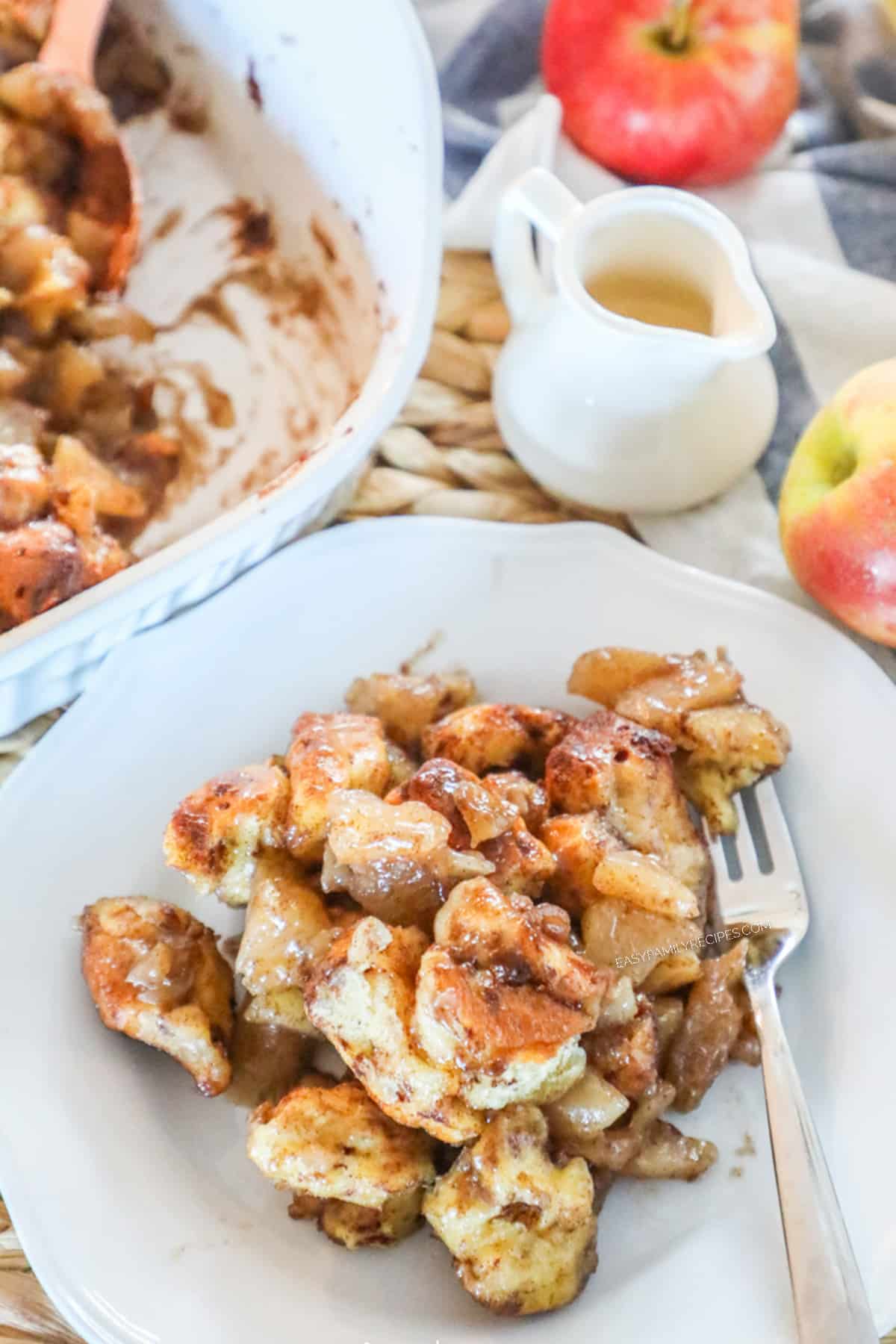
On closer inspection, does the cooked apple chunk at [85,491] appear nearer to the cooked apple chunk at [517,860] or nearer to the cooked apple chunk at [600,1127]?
the cooked apple chunk at [517,860]

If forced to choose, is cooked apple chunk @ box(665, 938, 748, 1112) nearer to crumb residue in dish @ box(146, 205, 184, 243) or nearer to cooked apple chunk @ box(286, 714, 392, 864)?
cooked apple chunk @ box(286, 714, 392, 864)

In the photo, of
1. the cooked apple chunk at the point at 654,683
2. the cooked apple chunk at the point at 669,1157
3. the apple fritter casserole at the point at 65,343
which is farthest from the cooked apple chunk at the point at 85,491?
the cooked apple chunk at the point at 669,1157

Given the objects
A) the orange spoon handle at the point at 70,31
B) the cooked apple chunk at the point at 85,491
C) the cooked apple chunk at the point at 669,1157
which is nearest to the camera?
the cooked apple chunk at the point at 669,1157

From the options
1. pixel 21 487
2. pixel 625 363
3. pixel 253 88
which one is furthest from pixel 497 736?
pixel 253 88

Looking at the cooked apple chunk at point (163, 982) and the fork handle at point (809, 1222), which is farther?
the cooked apple chunk at point (163, 982)

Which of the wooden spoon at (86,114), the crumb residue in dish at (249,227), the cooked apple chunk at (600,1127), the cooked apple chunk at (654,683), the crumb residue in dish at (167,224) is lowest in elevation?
the cooked apple chunk at (600,1127)
